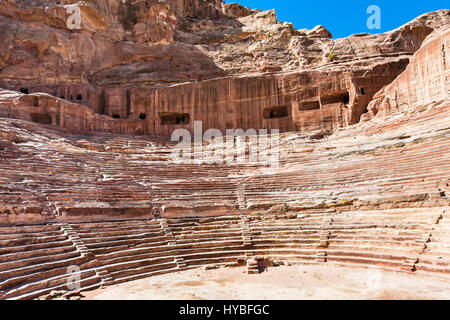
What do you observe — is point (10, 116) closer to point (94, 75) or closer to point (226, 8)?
point (94, 75)

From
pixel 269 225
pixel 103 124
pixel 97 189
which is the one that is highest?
pixel 103 124

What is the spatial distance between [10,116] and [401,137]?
63.5 feet

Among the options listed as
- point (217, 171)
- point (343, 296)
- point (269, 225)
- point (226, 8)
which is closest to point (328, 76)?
point (217, 171)

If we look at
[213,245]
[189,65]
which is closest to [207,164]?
[213,245]

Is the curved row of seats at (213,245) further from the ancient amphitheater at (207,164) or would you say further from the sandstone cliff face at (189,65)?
the sandstone cliff face at (189,65)

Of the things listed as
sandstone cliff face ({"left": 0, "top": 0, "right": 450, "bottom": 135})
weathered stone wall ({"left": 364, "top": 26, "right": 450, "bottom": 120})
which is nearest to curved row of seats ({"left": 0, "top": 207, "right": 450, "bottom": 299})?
weathered stone wall ({"left": 364, "top": 26, "right": 450, "bottom": 120})

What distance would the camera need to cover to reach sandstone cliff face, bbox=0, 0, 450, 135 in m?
19.9

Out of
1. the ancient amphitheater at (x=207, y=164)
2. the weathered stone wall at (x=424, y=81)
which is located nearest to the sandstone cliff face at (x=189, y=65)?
the ancient amphitheater at (x=207, y=164)

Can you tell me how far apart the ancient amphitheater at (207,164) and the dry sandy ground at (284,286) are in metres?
0.54

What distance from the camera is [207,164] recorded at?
55.3 feet

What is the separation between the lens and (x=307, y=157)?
51.0 ft

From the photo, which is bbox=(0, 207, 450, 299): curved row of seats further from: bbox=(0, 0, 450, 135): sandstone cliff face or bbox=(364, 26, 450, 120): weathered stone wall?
bbox=(0, 0, 450, 135): sandstone cliff face

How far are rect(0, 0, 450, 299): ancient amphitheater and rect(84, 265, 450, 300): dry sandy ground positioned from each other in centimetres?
54

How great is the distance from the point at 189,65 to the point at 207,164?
14771mm
